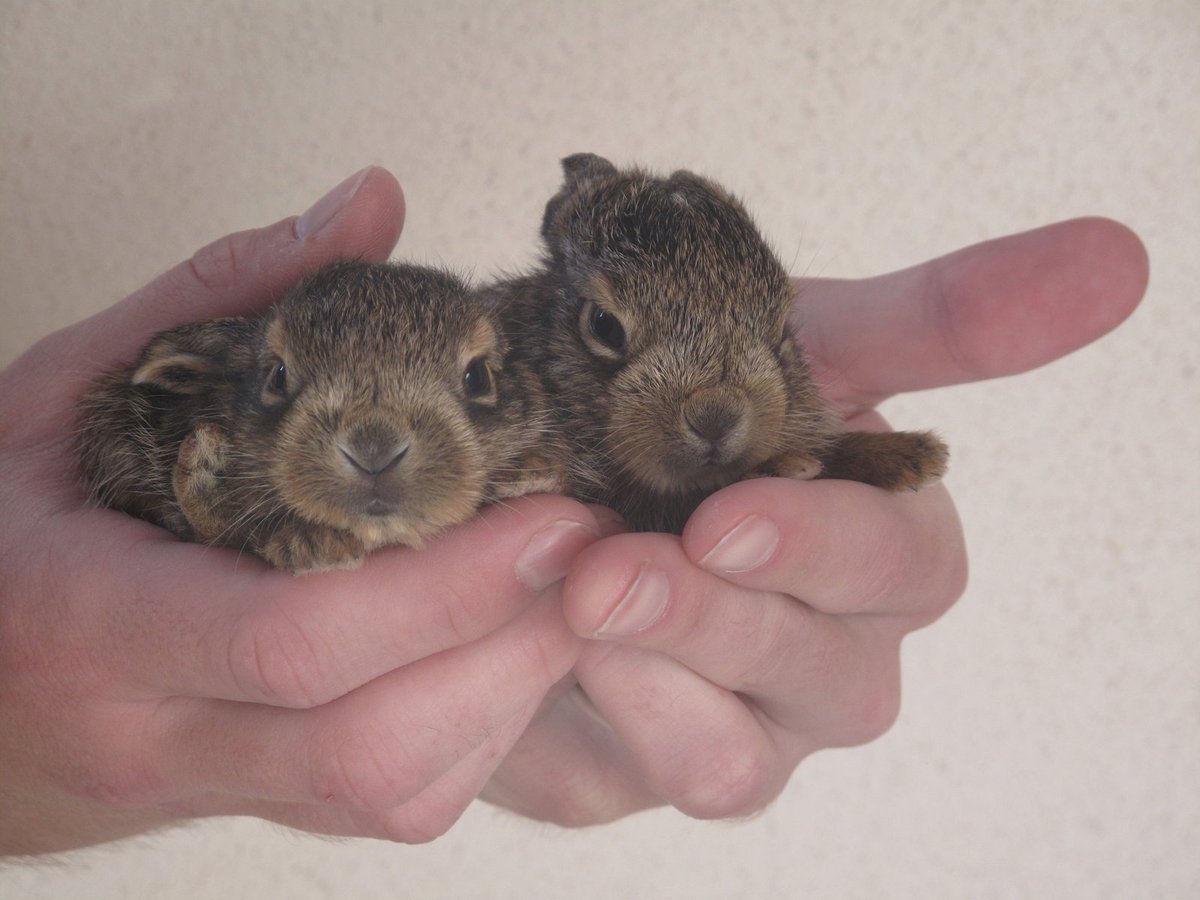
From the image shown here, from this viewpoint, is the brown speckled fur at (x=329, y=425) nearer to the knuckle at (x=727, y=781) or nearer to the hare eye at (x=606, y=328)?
the hare eye at (x=606, y=328)

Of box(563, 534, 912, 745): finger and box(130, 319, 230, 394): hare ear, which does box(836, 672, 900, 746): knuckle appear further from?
box(130, 319, 230, 394): hare ear

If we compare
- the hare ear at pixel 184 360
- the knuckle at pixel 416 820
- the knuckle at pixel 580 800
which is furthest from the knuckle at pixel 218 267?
the knuckle at pixel 580 800

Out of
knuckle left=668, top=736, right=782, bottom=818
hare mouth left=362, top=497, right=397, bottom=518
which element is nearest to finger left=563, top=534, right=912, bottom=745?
knuckle left=668, top=736, right=782, bottom=818

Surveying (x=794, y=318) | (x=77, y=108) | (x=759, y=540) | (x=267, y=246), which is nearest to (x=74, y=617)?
Result: (x=267, y=246)

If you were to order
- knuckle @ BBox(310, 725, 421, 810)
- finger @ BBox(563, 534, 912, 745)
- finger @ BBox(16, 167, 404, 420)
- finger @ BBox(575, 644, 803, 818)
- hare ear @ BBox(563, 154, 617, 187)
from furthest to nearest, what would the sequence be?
1. hare ear @ BBox(563, 154, 617, 187)
2. finger @ BBox(16, 167, 404, 420)
3. finger @ BBox(575, 644, 803, 818)
4. knuckle @ BBox(310, 725, 421, 810)
5. finger @ BBox(563, 534, 912, 745)

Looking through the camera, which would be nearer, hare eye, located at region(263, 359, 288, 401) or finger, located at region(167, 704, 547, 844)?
hare eye, located at region(263, 359, 288, 401)

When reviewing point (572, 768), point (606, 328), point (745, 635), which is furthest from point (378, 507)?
point (572, 768)

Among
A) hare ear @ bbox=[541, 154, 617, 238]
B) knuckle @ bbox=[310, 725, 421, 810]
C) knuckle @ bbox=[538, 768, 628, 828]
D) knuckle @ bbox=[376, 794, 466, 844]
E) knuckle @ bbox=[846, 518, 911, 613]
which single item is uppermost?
hare ear @ bbox=[541, 154, 617, 238]

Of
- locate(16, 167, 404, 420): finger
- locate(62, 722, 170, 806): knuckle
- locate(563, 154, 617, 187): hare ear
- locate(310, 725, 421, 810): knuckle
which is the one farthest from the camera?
locate(563, 154, 617, 187): hare ear
